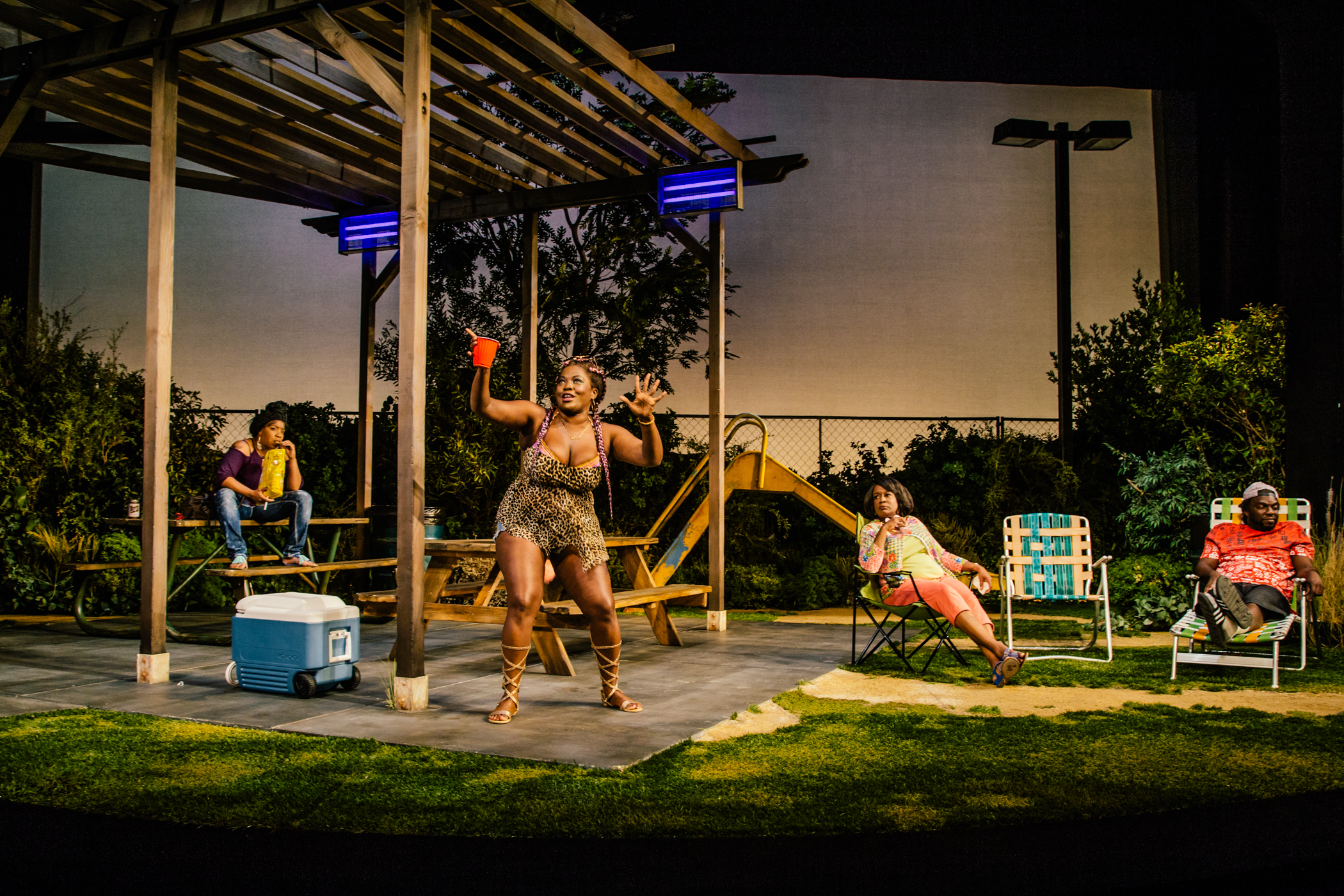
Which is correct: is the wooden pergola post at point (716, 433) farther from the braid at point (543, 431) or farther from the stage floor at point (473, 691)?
the braid at point (543, 431)

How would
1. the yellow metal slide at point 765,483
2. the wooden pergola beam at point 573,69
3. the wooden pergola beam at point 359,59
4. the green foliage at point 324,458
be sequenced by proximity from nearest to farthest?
the wooden pergola beam at point 359,59 < the wooden pergola beam at point 573,69 < the yellow metal slide at point 765,483 < the green foliage at point 324,458

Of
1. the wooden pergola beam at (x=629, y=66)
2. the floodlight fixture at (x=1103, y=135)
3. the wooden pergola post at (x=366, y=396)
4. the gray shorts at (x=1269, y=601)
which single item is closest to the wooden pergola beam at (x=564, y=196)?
the wooden pergola beam at (x=629, y=66)

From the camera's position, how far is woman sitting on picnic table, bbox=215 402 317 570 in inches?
270

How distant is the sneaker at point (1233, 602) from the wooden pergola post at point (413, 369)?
4.46 meters

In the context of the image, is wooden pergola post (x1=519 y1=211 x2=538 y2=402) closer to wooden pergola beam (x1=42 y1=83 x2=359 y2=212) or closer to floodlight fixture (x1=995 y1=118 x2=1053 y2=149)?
wooden pergola beam (x1=42 y1=83 x2=359 y2=212)

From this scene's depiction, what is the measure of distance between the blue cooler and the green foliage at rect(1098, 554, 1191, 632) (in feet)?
19.2

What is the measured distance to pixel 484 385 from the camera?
14.3ft

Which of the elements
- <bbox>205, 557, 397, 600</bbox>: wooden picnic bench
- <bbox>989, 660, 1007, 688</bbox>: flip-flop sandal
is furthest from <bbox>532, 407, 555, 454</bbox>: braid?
<bbox>989, 660, 1007, 688</bbox>: flip-flop sandal

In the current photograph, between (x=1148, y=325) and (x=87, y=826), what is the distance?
32.4 ft

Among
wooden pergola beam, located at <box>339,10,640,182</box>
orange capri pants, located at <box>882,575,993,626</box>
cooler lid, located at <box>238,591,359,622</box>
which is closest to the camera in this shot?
cooler lid, located at <box>238,591,359,622</box>

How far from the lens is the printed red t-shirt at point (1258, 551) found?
6062 mm

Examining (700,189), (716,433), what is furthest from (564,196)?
(716,433)

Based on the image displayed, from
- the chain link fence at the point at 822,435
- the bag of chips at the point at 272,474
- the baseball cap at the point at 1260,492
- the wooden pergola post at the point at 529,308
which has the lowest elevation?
the baseball cap at the point at 1260,492

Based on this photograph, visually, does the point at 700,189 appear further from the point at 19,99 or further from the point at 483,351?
the point at 19,99
